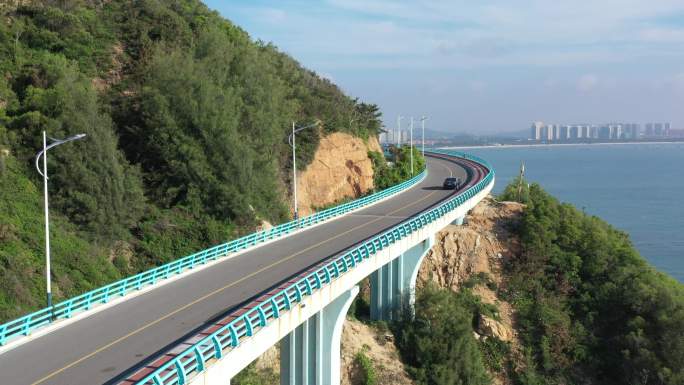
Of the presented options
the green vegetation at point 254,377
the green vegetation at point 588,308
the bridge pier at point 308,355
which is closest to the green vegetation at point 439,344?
the green vegetation at point 588,308

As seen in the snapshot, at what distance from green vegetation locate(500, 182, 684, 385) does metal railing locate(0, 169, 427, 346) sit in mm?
14260

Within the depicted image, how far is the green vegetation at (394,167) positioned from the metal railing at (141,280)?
723 inches

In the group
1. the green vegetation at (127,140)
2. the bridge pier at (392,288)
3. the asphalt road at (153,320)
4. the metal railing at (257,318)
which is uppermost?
the green vegetation at (127,140)

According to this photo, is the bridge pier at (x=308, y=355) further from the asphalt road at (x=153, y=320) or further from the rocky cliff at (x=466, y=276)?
the rocky cliff at (x=466, y=276)

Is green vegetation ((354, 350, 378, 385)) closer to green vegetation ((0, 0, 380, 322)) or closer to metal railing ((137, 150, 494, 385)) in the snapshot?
metal railing ((137, 150, 494, 385))

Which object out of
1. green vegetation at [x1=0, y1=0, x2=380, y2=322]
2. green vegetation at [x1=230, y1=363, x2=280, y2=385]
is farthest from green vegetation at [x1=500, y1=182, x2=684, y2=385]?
green vegetation at [x1=0, y1=0, x2=380, y2=322]

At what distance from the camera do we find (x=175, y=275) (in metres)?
25.7

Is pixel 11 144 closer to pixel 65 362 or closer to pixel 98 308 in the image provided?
pixel 98 308

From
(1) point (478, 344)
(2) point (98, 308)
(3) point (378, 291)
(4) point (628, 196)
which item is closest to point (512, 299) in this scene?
(1) point (478, 344)

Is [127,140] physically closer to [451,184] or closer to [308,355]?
[308,355]

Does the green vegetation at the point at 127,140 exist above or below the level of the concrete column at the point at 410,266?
above

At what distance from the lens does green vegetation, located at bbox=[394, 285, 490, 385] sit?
119ft

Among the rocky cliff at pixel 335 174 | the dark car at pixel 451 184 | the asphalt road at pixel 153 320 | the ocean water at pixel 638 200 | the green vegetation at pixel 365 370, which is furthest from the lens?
the ocean water at pixel 638 200

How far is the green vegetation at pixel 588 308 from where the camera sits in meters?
39.3
